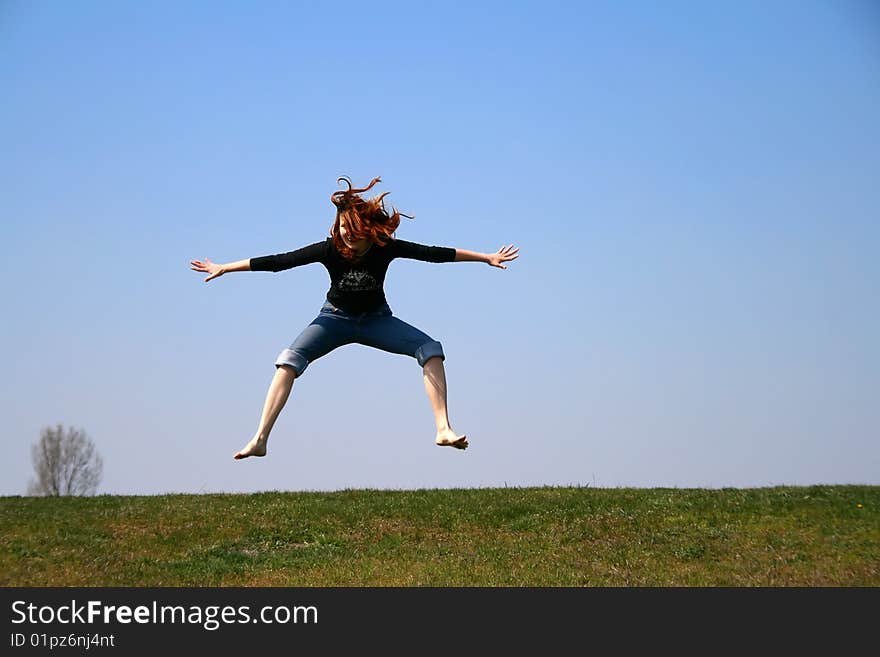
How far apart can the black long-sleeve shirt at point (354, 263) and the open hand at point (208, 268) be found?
0.39 meters

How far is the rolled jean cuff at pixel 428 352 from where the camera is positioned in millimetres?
12008

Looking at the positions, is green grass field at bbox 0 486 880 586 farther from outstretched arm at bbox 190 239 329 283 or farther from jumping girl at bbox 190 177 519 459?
outstretched arm at bbox 190 239 329 283

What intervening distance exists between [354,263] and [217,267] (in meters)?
1.45

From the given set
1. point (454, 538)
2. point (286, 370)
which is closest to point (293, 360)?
point (286, 370)

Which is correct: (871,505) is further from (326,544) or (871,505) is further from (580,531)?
(326,544)

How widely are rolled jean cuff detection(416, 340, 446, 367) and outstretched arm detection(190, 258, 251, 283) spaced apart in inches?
76.0

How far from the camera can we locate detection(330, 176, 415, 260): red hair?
1173 cm

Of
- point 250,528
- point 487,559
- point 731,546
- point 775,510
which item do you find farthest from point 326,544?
point 775,510

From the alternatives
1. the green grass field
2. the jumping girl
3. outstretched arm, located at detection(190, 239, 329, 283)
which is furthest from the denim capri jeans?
the green grass field
